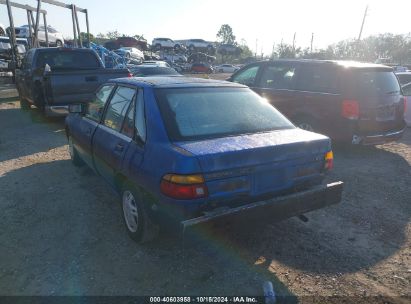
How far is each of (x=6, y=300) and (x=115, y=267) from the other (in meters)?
0.85

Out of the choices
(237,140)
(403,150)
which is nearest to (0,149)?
(237,140)

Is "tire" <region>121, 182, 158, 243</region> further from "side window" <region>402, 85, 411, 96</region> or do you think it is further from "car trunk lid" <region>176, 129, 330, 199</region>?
"side window" <region>402, 85, 411, 96</region>

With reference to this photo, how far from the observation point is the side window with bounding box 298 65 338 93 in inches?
235

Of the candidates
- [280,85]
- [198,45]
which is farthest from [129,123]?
[198,45]

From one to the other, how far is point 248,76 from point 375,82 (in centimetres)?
277

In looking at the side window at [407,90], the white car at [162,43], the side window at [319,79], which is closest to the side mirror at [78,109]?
the side window at [319,79]

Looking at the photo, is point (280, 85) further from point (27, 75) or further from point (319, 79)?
point (27, 75)

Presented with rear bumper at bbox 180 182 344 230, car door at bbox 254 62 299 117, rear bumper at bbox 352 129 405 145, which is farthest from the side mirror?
rear bumper at bbox 352 129 405 145

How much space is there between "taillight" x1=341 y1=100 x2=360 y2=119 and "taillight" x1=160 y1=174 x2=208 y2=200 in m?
4.11

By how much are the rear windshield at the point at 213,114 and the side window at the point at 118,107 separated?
1.57 ft

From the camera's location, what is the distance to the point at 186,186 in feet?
8.30

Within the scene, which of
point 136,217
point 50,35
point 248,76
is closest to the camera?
point 136,217

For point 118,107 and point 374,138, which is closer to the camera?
point 118,107

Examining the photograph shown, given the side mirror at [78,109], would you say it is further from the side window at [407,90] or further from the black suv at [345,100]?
the side window at [407,90]
